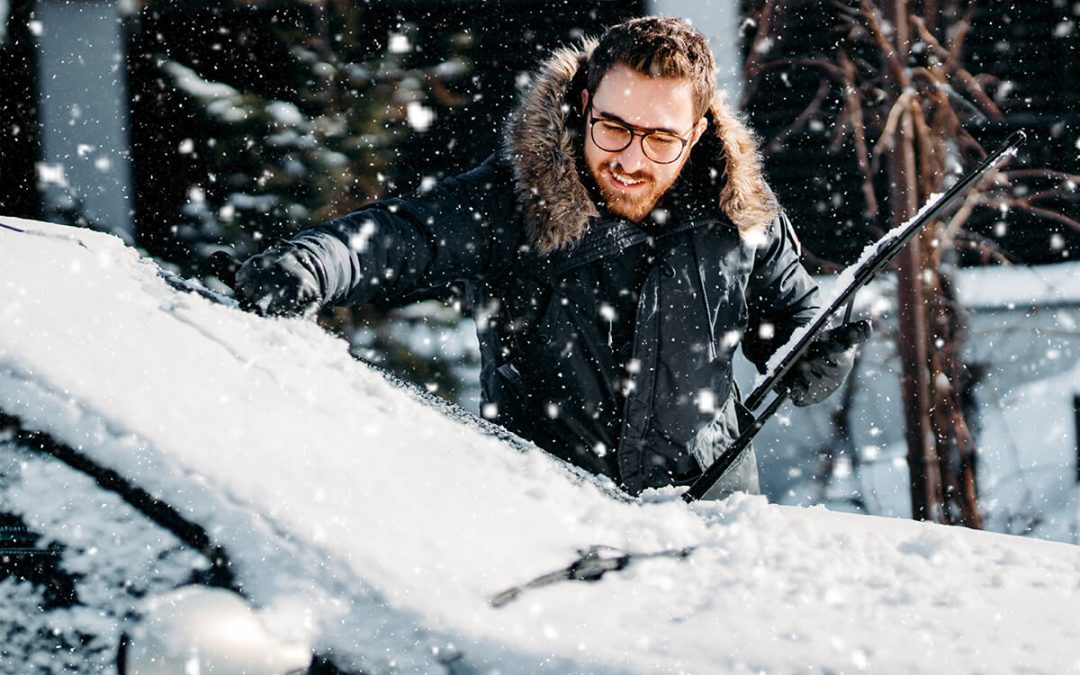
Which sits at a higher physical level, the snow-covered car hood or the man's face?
the man's face

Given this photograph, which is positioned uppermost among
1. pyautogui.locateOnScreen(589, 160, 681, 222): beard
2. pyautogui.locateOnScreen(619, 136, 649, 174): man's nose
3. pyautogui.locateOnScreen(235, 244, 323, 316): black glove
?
pyautogui.locateOnScreen(619, 136, 649, 174): man's nose

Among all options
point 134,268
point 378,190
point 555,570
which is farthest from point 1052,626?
point 378,190

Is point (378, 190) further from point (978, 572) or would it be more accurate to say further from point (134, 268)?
point (978, 572)

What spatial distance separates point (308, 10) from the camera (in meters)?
5.85

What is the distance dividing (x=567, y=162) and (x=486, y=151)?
4292mm

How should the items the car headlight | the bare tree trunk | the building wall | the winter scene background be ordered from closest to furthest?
the car headlight < the bare tree trunk < the winter scene background < the building wall

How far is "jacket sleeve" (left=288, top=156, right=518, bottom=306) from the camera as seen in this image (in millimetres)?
1974

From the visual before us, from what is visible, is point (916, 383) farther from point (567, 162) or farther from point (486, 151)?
point (486, 151)

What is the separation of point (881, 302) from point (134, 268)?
4497 millimetres

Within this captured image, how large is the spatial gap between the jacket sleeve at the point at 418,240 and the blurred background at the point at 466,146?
2682 mm

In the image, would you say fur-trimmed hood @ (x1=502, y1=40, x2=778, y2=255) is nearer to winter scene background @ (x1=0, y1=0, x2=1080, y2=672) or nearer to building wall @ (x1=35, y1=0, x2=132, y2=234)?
winter scene background @ (x1=0, y1=0, x2=1080, y2=672)

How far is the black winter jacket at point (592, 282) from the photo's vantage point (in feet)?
7.91

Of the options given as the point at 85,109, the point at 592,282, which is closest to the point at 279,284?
the point at 592,282

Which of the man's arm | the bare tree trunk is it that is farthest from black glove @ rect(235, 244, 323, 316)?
the bare tree trunk
